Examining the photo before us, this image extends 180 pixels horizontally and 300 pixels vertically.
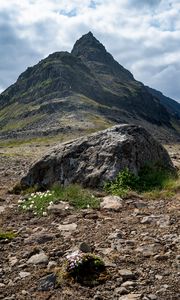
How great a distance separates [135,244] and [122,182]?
7414 mm

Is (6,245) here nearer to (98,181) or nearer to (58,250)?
(58,250)

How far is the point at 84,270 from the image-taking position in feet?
30.2

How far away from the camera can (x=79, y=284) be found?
871 centimetres

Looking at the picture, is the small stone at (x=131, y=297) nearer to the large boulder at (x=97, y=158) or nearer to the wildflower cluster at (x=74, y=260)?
the wildflower cluster at (x=74, y=260)

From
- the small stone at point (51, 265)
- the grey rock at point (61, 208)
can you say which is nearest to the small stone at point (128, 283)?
the small stone at point (51, 265)

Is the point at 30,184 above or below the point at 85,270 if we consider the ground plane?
above

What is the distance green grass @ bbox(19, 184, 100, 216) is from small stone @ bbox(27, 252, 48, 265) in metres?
4.19

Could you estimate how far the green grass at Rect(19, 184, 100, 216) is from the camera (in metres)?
15.4

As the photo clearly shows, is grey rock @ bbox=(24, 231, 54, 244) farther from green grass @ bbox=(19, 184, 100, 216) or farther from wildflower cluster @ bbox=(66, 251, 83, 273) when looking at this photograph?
green grass @ bbox=(19, 184, 100, 216)

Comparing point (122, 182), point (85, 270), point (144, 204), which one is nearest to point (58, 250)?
point (85, 270)

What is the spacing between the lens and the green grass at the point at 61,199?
1538 centimetres

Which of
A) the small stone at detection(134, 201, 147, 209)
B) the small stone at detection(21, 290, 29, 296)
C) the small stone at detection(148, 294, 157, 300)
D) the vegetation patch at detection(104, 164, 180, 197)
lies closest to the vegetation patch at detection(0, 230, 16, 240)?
the small stone at detection(21, 290, 29, 296)

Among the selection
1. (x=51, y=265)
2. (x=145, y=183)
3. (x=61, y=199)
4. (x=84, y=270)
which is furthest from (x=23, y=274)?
(x=145, y=183)

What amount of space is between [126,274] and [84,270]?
0.90 metres
